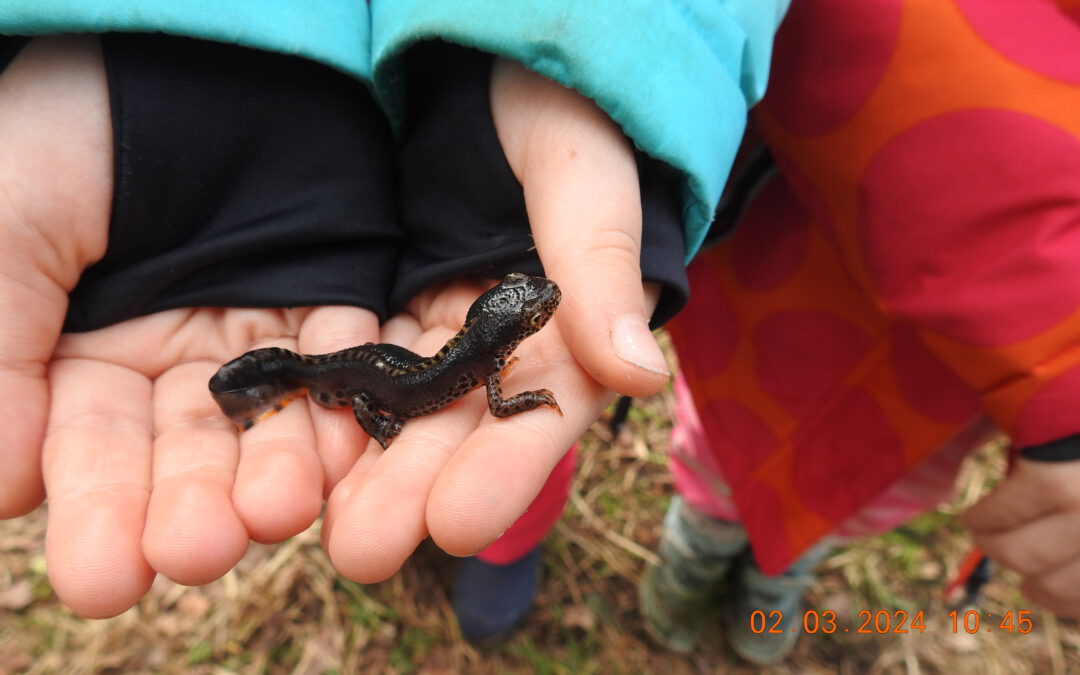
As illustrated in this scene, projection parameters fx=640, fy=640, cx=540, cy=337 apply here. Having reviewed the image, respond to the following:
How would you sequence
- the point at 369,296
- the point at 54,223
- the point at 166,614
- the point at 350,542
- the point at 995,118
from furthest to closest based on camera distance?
1. the point at 166,614
2. the point at 369,296
3. the point at 54,223
4. the point at 995,118
5. the point at 350,542

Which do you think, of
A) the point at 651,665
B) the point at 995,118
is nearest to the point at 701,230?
the point at 995,118

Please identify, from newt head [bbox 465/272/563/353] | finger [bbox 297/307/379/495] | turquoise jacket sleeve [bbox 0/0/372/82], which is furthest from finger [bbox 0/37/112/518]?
newt head [bbox 465/272/563/353]

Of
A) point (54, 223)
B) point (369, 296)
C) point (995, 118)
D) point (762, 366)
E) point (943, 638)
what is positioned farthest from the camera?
point (943, 638)

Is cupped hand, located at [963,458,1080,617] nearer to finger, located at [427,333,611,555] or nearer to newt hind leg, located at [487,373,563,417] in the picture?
finger, located at [427,333,611,555]

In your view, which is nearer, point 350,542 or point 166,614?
point 350,542

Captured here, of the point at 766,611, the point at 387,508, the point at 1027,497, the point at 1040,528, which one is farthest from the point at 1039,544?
the point at 387,508

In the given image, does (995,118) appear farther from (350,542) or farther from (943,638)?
(943,638)

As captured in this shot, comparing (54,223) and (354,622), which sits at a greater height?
(54,223)

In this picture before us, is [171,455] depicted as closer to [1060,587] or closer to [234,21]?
[234,21]

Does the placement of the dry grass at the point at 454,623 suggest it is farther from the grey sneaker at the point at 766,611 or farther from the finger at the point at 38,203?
the finger at the point at 38,203
